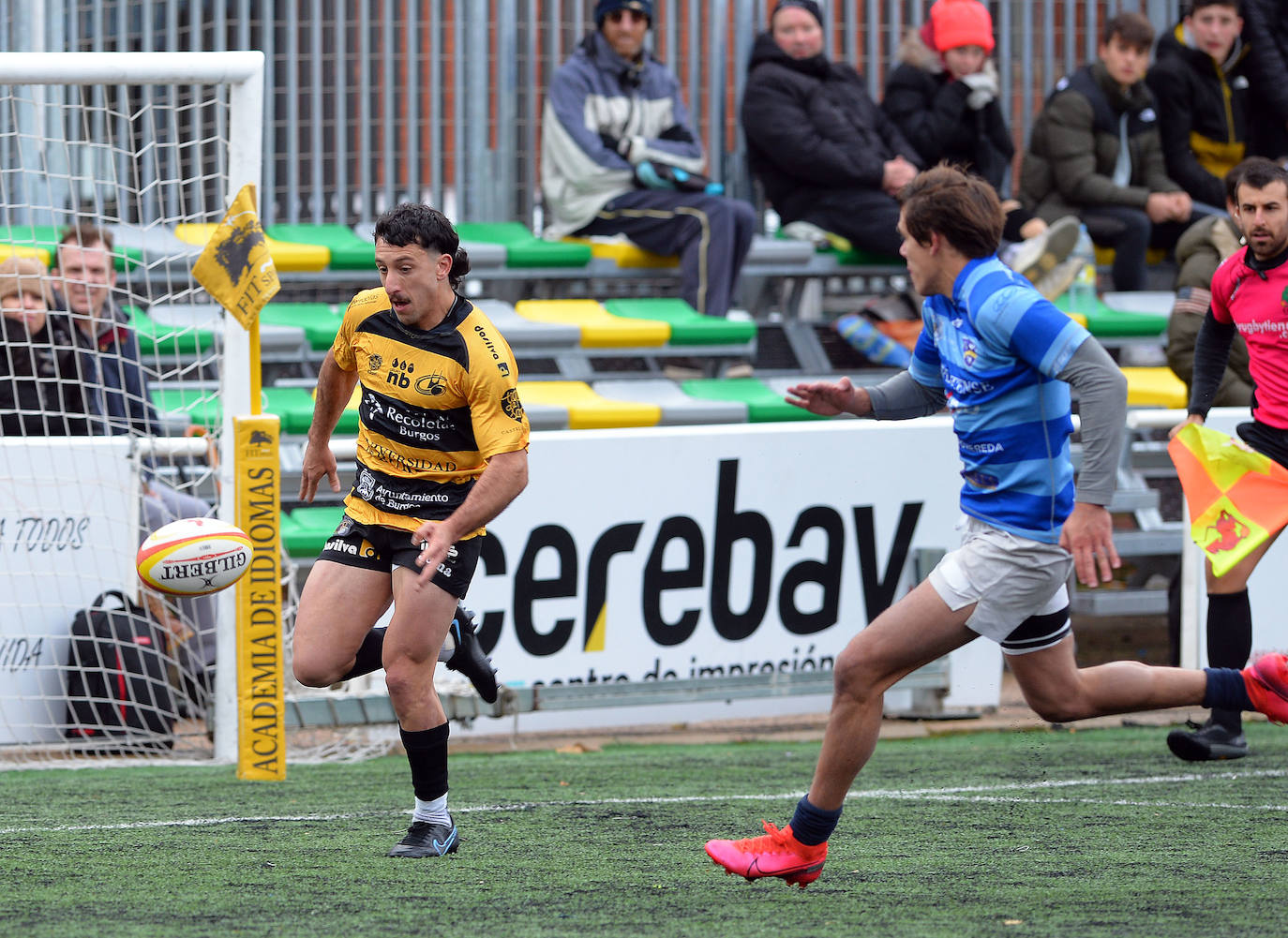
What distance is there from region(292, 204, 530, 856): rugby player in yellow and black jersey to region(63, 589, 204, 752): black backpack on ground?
87.6 inches

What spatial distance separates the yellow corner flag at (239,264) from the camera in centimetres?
609

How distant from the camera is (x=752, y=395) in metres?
9.70

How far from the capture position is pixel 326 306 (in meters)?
9.82

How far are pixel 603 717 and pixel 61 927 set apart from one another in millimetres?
3740

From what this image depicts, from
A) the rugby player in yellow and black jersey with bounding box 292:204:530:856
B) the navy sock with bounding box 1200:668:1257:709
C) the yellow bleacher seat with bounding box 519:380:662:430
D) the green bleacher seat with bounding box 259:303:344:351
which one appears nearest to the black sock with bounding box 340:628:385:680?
the rugby player in yellow and black jersey with bounding box 292:204:530:856

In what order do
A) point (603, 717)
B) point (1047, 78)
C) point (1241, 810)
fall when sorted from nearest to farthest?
point (1241, 810) < point (603, 717) < point (1047, 78)

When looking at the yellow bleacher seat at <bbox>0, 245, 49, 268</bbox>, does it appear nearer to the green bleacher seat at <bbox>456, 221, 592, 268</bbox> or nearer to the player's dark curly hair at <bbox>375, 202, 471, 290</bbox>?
the player's dark curly hair at <bbox>375, 202, 471, 290</bbox>

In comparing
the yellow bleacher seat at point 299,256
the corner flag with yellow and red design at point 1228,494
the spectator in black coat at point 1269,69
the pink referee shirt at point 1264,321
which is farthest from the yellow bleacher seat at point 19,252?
the spectator in black coat at point 1269,69

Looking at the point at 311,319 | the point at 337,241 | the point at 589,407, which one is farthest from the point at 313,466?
the point at 337,241

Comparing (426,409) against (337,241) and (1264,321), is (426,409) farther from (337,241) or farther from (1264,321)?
(337,241)

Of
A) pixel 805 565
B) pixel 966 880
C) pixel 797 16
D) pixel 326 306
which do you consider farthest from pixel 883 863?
pixel 797 16

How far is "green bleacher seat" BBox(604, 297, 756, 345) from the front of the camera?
9.86 metres

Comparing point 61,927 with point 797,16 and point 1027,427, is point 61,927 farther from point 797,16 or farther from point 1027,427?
point 797,16

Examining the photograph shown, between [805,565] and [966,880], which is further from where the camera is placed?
[805,565]
